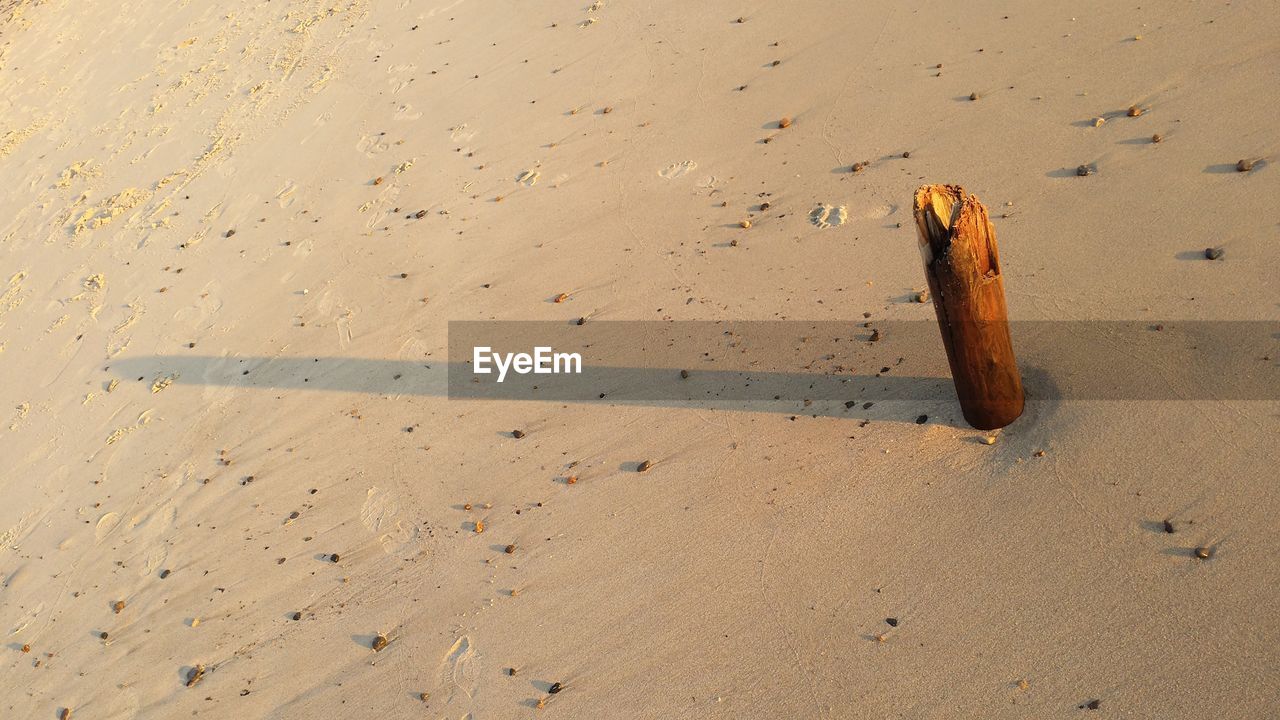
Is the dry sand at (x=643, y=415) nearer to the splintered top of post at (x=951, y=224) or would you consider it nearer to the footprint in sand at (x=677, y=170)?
the footprint in sand at (x=677, y=170)

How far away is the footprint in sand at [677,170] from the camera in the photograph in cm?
589

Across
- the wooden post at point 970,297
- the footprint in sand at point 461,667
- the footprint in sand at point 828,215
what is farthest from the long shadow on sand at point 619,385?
the footprint in sand at point 461,667

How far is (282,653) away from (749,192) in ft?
12.2

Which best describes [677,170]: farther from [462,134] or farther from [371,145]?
[371,145]

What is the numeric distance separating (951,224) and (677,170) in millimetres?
3056

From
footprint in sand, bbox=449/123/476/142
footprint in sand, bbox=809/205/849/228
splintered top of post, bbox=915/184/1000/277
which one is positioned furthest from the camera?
footprint in sand, bbox=449/123/476/142

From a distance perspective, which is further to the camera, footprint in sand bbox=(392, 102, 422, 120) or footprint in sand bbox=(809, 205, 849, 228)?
footprint in sand bbox=(392, 102, 422, 120)

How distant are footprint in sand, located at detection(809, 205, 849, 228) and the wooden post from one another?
171 centimetres

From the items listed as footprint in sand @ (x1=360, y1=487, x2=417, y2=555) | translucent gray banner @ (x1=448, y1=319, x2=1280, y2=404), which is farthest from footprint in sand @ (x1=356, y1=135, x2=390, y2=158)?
footprint in sand @ (x1=360, y1=487, x2=417, y2=555)

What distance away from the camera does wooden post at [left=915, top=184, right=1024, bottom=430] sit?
10.2 feet

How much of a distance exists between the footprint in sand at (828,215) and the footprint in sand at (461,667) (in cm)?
303

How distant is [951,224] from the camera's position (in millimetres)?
3117

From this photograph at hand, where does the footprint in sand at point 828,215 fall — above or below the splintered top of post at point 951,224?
below

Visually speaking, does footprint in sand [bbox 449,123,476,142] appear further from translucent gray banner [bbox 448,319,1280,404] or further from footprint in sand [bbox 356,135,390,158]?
translucent gray banner [bbox 448,319,1280,404]
